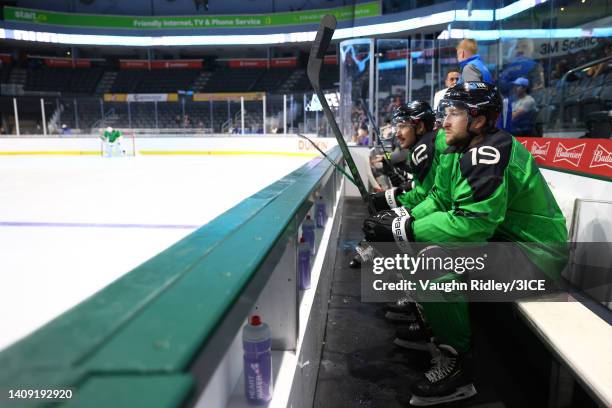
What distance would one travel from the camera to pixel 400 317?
236 cm

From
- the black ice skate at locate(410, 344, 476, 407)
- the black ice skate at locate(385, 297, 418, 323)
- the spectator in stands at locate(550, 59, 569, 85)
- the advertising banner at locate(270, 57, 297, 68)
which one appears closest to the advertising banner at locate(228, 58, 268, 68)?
the advertising banner at locate(270, 57, 297, 68)

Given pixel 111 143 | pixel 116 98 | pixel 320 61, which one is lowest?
pixel 111 143

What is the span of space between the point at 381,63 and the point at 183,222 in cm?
466

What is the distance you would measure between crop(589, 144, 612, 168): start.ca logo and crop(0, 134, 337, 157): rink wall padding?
7.40 meters

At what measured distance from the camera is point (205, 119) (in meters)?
11.6

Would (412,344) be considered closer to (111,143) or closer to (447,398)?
(447,398)

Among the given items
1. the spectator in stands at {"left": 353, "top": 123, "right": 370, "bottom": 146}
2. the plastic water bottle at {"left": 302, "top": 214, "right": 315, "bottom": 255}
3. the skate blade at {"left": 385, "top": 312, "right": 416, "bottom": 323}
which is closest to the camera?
the plastic water bottle at {"left": 302, "top": 214, "right": 315, "bottom": 255}

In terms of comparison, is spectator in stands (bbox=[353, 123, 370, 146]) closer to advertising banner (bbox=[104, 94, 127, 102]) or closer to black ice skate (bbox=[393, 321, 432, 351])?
black ice skate (bbox=[393, 321, 432, 351])

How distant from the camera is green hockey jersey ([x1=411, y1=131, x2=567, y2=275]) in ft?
4.81

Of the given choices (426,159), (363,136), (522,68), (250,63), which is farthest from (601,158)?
(250,63)

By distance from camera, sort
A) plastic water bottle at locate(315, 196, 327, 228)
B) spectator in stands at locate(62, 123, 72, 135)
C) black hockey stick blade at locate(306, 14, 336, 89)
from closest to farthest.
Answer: black hockey stick blade at locate(306, 14, 336, 89), plastic water bottle at locate(315, 196, 327, 228), spectator in stands at locate(62, 123, 72, 135)

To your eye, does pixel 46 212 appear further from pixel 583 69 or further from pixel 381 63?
pixel 381 63

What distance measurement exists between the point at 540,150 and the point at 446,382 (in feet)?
6.11

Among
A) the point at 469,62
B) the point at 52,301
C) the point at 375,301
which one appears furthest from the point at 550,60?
the point at 52,301
